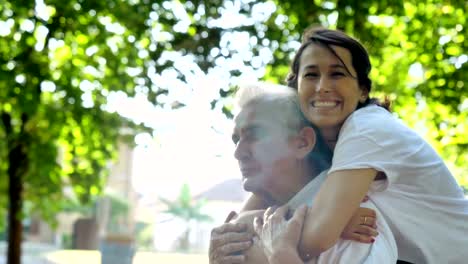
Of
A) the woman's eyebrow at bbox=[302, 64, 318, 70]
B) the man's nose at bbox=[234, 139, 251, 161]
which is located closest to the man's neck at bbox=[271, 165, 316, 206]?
the man's nose at bbox=[234, 139, 251, 161]

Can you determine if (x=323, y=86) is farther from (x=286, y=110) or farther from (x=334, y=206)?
(x=334, y=206)

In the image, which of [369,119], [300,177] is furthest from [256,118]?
[369,119]

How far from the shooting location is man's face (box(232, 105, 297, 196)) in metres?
1.83

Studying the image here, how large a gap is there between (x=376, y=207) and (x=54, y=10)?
6618 millimetres

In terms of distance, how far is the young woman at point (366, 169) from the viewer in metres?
1.60

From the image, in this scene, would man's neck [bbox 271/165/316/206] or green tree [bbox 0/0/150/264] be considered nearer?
man's neck [bbox 271/165/316/206]

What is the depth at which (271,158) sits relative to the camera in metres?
1.83

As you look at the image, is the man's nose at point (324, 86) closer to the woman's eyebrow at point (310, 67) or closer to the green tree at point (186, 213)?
the woman's eyebrow at point (310, 67)

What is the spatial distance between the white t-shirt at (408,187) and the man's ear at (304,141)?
0.38 ft

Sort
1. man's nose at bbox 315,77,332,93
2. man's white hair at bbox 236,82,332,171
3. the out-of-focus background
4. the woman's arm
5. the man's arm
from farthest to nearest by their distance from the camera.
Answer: the out-of-focus background < the man's arm < man's white hair at bbox 236,82,332,171 < man's nose at bbox 315,77,332,93 < the woman's arm

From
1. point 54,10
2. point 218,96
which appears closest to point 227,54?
point 218,96

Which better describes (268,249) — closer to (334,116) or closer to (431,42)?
(334,116)

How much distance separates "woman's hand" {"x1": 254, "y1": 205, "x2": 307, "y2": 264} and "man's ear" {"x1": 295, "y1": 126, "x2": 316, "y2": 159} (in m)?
0.17

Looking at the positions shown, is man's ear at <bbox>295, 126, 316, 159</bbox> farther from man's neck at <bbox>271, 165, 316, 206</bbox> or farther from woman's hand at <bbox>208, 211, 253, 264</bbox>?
woman's hand at <bbox>208, 211, 253, 264</bbox>
